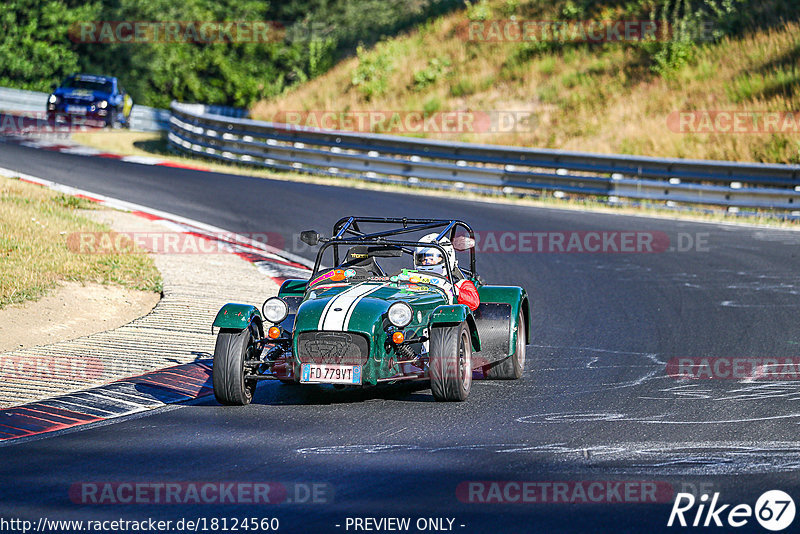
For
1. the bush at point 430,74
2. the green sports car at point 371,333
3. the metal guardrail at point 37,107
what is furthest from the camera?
the metal guardrail at point 37,107

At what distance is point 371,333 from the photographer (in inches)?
306

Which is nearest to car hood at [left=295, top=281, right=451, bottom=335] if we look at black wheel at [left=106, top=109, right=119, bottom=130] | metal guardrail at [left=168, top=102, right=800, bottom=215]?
metal guardrail at [left=168, top=102, right=800, bottom=215]

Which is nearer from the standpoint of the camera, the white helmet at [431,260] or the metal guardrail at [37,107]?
the white helmet at [431,260]

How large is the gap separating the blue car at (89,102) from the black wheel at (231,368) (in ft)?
83.4

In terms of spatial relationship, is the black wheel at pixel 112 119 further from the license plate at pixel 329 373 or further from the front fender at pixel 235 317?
the license plate at pixel 329 373

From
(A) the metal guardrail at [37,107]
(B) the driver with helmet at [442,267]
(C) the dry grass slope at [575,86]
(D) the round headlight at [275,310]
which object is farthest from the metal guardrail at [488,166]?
(D) the round headlight at [275,310]

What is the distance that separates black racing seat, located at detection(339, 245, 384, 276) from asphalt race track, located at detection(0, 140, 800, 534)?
1.11 m

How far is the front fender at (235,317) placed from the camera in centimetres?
800

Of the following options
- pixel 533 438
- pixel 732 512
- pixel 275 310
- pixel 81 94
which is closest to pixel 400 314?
pixel 275 310

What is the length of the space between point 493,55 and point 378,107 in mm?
4096

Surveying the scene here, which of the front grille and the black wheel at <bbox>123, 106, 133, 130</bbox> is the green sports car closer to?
the front grille

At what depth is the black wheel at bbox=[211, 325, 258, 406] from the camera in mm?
7902

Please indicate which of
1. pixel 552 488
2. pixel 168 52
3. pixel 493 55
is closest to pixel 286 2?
pixel 168 52

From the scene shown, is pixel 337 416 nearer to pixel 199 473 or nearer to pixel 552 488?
pixel 199 473
